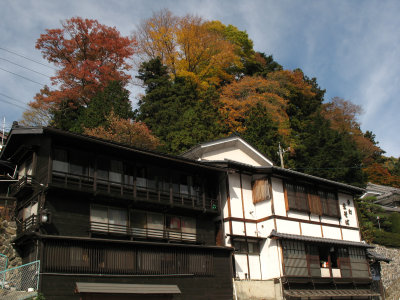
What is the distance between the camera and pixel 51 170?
20.9 meters

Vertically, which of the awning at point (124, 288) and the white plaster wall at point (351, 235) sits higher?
the white plaster wall at point (351, 235)

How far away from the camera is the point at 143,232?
23.2m

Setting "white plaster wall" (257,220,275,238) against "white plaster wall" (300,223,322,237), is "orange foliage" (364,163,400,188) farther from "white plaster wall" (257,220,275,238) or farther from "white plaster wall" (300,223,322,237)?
"white plaster wall" (257,220,275,238)

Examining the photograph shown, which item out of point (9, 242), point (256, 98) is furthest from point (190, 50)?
point (9, 242)

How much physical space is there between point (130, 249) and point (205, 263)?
461cm

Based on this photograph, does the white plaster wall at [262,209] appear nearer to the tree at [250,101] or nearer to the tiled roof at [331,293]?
the tiled roof at [331,293]

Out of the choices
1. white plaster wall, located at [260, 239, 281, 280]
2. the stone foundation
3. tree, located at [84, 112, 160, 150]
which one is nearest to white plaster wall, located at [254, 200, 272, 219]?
white plaster wall, located at [260, 239, 281, 280]

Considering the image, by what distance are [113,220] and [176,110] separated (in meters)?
22.0

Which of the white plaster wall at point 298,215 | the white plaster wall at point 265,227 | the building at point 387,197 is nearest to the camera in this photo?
the white plaster wall at point 265,227

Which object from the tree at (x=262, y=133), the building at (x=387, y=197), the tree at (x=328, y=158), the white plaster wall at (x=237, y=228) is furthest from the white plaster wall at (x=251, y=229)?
the building at (x=387, y=197)

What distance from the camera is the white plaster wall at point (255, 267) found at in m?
26.2

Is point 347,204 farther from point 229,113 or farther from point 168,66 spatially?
point 168,66

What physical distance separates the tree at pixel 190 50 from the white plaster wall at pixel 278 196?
26896 millimetres

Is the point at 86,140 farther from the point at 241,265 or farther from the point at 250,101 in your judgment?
the point at 250,101
